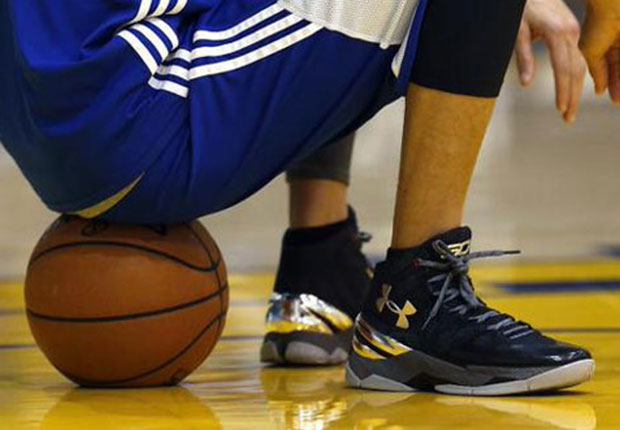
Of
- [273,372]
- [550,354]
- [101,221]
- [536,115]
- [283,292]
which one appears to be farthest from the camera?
[536,115]

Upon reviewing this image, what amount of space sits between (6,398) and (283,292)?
67 centimetres

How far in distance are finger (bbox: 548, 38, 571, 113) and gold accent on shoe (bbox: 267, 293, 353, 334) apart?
555 mm

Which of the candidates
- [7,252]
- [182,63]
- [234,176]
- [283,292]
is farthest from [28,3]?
[7,252]

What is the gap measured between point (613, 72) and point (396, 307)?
56cm

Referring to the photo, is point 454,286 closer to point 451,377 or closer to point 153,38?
point 451,377

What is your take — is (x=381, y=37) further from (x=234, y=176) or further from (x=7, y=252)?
(x=7, y=252)

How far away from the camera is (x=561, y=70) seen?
2.82 m

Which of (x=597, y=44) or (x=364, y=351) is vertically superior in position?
(x=597, y=44)

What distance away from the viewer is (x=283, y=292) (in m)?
3.06

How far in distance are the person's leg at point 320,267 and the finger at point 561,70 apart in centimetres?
46

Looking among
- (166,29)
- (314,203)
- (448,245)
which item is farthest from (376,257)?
(166,29)

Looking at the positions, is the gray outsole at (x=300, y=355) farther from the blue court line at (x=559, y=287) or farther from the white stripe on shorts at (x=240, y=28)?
the blue court line at (x=559, y=287)

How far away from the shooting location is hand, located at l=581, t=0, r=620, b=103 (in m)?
2.60

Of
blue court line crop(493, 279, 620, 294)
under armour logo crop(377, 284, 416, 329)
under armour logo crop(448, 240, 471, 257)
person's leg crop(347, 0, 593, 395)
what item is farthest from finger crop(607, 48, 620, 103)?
blue court line crop(493, 279, 620, 294)
